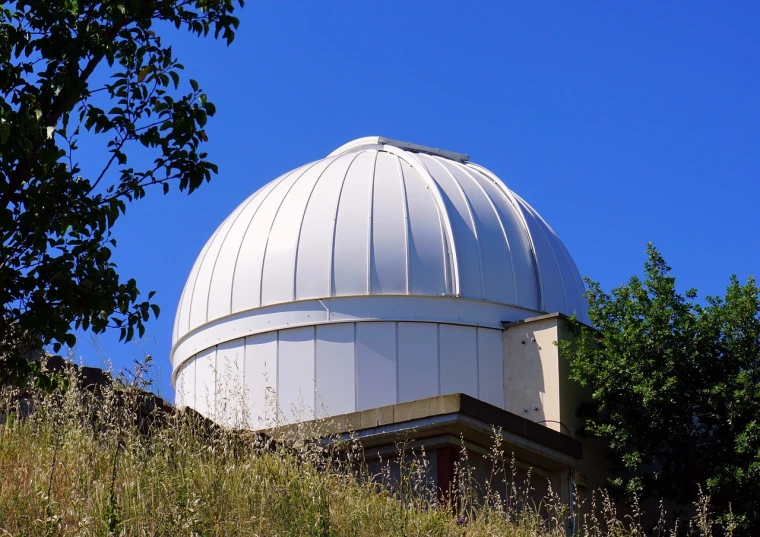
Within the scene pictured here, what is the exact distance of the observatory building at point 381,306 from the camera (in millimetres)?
15836

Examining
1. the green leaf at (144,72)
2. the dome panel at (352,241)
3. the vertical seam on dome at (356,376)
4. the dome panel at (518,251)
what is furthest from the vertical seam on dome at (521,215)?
the green leaf at (144,72)

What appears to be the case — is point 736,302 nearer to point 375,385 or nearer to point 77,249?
point 375,385

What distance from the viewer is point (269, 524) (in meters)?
7.64

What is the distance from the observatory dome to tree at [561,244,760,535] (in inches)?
81.8

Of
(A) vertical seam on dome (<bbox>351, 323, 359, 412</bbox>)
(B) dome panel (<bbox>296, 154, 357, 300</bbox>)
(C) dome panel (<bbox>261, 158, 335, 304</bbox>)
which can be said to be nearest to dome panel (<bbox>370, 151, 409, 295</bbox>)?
(B) dome panel (<bbox>296, 154, 357, 300</bbox>)

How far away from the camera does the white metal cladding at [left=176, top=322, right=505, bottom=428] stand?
15.7 metres

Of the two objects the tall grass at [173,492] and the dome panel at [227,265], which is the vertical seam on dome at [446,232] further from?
the tall grass at [173,492]

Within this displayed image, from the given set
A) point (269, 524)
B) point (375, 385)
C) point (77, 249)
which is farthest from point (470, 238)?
point (77, 249)

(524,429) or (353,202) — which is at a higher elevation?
(353,202)

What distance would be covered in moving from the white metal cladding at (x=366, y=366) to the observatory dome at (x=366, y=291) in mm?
17

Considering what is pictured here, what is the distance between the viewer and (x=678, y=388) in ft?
47.4

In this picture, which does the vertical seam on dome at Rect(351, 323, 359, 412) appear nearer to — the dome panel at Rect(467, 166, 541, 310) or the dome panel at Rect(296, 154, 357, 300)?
the dome panel at Rect(296, 154, 357, 300)

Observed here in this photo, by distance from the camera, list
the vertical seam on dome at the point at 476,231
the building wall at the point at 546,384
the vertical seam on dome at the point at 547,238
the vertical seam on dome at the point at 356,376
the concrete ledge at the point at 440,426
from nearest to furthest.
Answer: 1. the concrete ledge at the point at 440,426
2. the building wall at the point at 546,384
3. the vertical seam on dome at the point at 356,376
4. the vertical seam on dome at the point at 476,231
5. the vertical seam on dome at the point at 547,238

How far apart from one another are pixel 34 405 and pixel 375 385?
6518 millimetres
